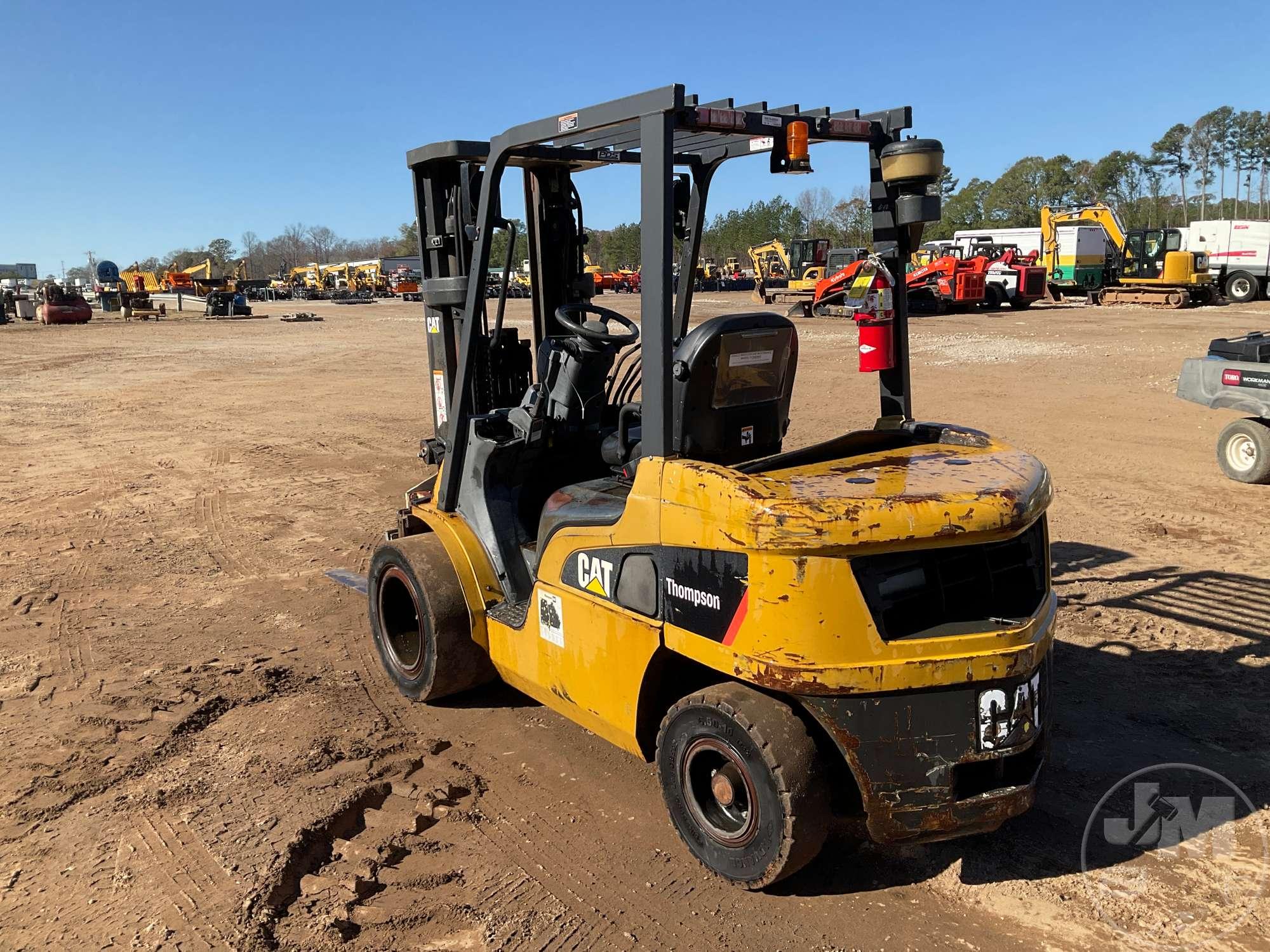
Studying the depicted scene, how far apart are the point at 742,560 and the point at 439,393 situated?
2869mm

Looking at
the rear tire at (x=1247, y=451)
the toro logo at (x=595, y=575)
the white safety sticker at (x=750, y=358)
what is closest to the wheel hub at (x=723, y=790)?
the toro logo at (x=595, y=575)

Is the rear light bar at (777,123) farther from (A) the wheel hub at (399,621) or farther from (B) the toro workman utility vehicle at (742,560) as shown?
(A) the wheel hub at (399,621)

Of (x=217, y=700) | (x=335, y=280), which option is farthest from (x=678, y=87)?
(x=335, y=280)

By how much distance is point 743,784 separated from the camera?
3207mm

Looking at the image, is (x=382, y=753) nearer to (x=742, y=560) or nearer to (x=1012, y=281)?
(x=742, y=560)

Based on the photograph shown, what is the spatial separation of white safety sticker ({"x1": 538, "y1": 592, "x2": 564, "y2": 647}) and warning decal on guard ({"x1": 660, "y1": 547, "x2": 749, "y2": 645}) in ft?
2.20

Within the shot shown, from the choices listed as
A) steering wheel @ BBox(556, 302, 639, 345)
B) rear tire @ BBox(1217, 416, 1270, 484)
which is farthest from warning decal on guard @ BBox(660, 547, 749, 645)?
rear tire @ BBox(1217, 416, 1270, 484)

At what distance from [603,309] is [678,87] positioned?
72.1 inches

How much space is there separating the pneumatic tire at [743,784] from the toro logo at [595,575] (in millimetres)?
515

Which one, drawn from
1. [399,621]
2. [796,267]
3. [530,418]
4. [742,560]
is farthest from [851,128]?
[796,267]

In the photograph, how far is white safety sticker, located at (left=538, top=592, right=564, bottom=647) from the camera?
3785mm

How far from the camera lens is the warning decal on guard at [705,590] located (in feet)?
9.80

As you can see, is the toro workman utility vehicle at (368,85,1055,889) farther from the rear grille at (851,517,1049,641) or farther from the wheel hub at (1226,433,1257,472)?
the wheel hub at (1226,433,1257,472)

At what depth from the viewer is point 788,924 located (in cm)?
307
